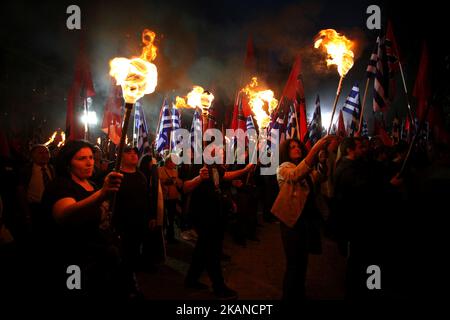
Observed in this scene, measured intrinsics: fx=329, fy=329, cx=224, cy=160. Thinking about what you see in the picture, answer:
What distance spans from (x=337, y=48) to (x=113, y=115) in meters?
6.56

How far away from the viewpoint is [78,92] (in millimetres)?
8781

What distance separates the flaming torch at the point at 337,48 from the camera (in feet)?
17.1

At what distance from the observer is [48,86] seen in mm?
39719

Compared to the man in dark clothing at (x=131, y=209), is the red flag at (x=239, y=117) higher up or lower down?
higher up

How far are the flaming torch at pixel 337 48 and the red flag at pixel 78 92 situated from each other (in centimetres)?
576

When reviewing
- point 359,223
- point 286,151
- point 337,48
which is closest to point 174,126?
point 337,48

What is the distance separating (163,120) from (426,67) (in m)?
7.86

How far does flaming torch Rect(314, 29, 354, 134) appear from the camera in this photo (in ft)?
17.1

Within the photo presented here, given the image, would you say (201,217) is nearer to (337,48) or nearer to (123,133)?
(123,133)

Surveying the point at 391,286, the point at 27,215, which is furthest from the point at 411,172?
the point at 27,215

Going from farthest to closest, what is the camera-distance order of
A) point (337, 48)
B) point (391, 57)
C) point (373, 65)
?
point (373, 65) < point (391, 57) < point (337, 48)

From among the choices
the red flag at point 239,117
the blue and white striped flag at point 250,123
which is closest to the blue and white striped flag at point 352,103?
the red flag at point 239,117

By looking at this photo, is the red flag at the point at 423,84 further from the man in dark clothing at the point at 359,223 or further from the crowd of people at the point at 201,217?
the man in dark clothing at the point at 359,223
